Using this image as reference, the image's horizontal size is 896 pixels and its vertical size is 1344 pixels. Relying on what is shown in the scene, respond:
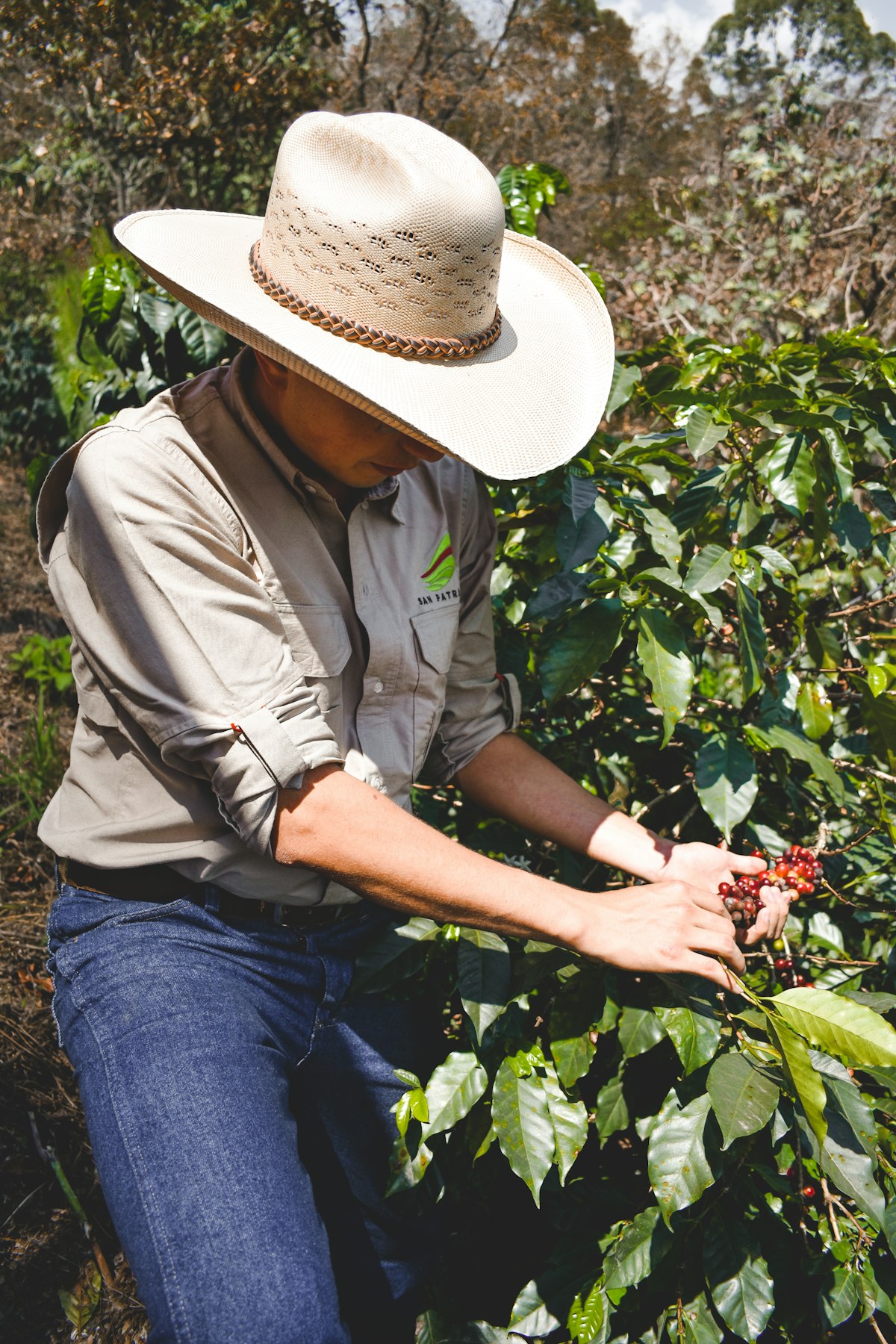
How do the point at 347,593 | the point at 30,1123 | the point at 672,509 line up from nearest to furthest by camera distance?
the point at 347,593
the point at 672,509
the point at 30,1123

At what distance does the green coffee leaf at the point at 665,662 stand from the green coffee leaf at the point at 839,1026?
0.41 meters

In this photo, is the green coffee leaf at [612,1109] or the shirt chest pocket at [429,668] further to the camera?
the shirt chest pocket at [429,668]

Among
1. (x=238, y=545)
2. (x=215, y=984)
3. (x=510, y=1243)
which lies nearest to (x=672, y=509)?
(x=238, y=545)

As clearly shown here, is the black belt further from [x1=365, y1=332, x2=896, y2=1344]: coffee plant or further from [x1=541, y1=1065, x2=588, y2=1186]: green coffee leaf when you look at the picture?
[x1=541, y1=1065, x2=588, y2=1186]: green coffee leaf

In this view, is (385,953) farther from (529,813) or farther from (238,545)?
(238,545)

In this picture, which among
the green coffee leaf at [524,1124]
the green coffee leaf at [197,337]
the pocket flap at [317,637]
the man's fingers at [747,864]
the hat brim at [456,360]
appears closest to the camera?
the hat brim at [456,360]

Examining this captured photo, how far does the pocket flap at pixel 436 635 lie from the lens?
160 centimetres

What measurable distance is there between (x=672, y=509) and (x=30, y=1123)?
75.8 inches

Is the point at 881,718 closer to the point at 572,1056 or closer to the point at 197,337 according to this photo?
the point at 572,1056

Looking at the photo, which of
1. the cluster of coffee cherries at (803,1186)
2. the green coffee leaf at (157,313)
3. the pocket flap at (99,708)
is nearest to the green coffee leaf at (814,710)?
the cluster of coffee cherries at (803,1186)

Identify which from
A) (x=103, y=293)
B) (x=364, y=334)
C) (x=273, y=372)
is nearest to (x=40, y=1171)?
(x=273, y=372)

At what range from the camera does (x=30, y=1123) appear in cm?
220

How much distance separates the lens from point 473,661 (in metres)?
1.74

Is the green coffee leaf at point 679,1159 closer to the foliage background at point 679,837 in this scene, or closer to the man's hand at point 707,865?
the foliage background at point 679,837
